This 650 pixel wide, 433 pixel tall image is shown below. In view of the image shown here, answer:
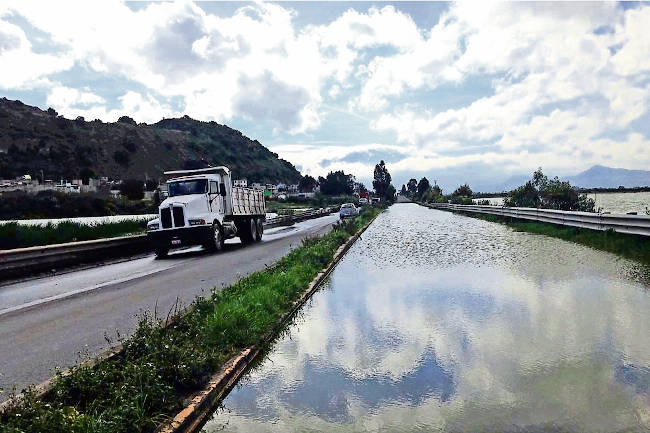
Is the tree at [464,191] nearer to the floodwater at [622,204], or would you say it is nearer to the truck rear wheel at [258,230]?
the floodwater at [622,204]

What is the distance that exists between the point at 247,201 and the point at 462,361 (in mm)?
21821

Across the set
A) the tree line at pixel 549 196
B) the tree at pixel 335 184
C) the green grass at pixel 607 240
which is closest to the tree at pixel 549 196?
the tree line at pixel 549 196

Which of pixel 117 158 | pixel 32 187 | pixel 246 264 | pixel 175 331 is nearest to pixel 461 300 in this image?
pixel 175 331

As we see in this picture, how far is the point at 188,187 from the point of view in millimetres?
22031

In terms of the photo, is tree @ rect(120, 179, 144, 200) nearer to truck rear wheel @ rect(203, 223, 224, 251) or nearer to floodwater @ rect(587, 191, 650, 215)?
truck rear wheel @ rect(203, 223, 224, 251)

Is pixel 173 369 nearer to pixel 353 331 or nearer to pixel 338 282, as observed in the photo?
pixel 353 331

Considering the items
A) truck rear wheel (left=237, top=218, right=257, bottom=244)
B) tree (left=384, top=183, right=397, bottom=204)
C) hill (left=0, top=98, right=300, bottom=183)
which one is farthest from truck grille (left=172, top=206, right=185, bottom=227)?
tree (left=384, top=183, right=397, bottom=204)

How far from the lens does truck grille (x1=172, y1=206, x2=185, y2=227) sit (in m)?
20.6

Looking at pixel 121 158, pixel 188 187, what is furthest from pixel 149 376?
pixel 121 158

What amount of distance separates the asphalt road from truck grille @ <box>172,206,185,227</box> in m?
2.21

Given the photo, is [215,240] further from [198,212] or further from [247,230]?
[247,230]

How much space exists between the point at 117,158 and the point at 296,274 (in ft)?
363

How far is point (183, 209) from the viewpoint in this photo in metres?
20.6

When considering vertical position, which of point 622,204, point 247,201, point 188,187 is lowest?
point 622,204
